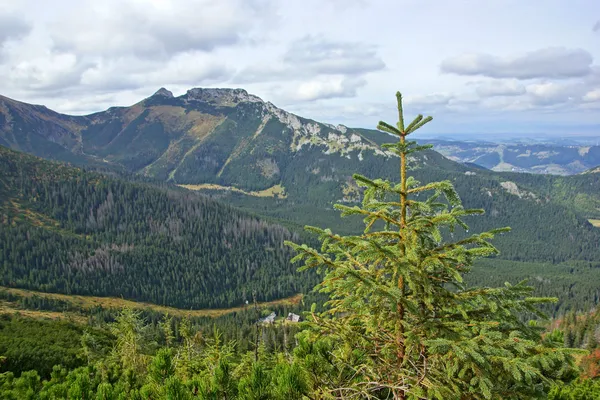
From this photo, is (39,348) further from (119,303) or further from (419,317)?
(119,303)

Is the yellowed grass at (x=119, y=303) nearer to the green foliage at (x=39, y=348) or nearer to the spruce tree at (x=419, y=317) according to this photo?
the green foliage at (x=39, y=348)

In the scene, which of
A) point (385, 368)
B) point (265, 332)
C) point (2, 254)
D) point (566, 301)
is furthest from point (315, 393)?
point (566, 301)

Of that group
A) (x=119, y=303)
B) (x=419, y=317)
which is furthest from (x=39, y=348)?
(x=119, y=303)

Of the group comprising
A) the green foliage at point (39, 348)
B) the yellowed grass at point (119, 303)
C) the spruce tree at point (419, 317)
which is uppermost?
the spruce tree at point (419, 317)

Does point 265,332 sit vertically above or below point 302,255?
below

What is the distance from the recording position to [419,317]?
881cm

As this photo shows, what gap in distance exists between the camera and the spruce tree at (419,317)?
7.87 meters

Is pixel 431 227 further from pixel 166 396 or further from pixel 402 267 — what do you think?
pixel 166 396

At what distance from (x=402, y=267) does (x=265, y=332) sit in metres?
101

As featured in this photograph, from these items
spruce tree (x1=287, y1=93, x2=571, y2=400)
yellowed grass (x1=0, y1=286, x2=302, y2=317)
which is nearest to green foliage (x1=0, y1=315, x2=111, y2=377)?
spruce tree (x1=287, y1=93, x2=571, y2=400)

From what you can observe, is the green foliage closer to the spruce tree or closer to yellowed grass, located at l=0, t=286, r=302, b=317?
the spruce tree

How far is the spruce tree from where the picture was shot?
25.8 ft

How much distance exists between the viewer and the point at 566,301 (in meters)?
183

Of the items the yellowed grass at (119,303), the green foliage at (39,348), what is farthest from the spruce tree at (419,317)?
the yellowed grass at (119,303)
